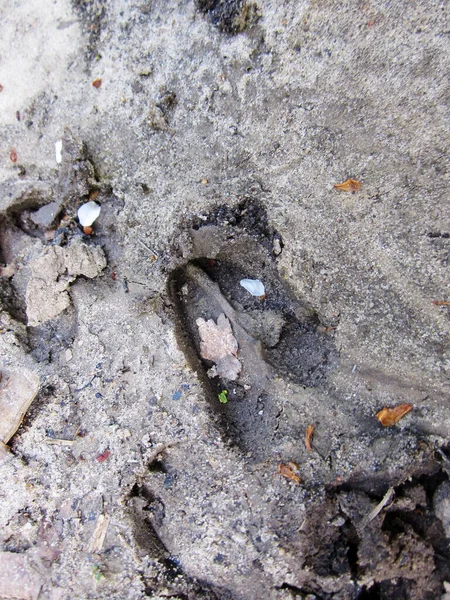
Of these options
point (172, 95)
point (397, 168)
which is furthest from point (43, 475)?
point (397, 168)

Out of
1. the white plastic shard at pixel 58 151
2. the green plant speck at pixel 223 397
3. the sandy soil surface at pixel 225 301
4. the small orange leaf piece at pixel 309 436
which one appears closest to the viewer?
the sandy soil surface at pixel 225 301

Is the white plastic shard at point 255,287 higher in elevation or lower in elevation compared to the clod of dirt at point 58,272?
lower

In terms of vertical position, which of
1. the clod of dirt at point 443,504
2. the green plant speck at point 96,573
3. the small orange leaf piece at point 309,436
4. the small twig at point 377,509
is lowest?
the clod of dirt at point 443,504

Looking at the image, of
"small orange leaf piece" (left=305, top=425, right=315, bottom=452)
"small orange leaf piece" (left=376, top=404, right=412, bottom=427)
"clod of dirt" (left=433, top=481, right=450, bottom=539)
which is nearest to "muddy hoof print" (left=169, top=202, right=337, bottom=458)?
"small orange leaf piece" (left=305, top=425, right=315, bottom=452)

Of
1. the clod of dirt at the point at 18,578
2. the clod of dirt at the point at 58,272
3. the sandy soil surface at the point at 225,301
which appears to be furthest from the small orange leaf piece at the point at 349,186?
the clod of dirt at the point at 18,578

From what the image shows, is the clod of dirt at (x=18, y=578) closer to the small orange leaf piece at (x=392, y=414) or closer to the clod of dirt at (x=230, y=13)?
the small orange leaf piece at (x=392, y=414)

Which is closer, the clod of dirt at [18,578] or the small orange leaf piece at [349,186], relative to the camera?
the small orange leaf piece at [349,186]

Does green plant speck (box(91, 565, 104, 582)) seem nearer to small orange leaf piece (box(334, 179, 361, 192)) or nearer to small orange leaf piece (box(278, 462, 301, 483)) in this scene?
small orange leaf piece (box(278, 462, 301, 483))

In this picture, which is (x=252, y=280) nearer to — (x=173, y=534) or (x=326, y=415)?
(x=326, y=415)
